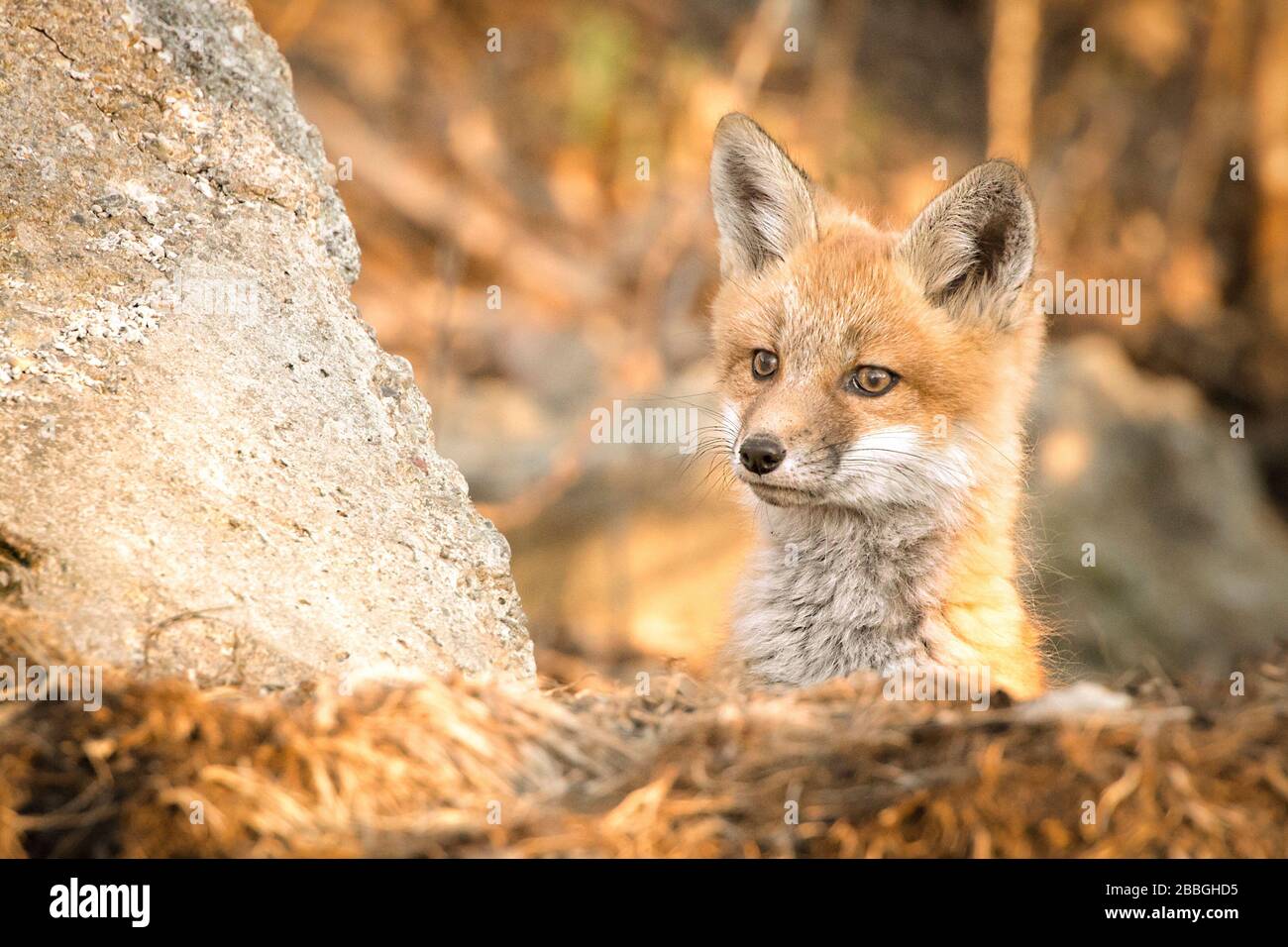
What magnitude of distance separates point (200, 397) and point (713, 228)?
7388mm

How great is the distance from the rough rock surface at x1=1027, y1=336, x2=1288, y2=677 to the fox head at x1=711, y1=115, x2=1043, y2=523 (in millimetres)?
4028

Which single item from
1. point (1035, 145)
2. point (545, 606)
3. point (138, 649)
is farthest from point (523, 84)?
point (138, 649)

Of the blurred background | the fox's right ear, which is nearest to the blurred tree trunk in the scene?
the blurred background

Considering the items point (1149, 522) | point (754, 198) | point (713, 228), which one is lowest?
point (1149, 522)

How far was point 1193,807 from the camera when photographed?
2365 millimetres

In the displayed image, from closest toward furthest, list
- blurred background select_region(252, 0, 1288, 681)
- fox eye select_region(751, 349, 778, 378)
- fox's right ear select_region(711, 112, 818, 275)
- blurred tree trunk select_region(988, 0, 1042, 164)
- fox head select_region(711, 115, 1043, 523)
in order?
1. fox head select_region(711, 115, 1043, 523)
2. fox eye select_region(751, 349, 778, 378)
3. fox's right ear select_region(711, 112, 818, 275)
4. blurred background select_region(252, 0, 1288, 681)
5. blurred tree trunk select_region(988, 0, 1042, 164)

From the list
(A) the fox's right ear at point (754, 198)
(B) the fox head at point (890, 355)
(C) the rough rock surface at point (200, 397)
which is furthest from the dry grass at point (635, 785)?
(A) the fox's right ear at point (754, 198)

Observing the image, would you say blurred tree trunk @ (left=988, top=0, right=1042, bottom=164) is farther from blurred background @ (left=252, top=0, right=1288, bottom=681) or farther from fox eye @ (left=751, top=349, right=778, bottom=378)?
fox eye @ (left=751, top=349, right=778, bottom=378)

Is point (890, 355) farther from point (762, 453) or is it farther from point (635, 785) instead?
point (635, 785)

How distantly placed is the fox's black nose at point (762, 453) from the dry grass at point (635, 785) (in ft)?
5.01

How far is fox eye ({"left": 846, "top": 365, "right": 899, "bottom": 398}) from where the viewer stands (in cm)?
430

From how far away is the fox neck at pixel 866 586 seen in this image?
13.6ft

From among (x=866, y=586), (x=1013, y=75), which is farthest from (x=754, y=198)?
(x=1013, y=75)

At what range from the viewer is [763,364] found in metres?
4.61
